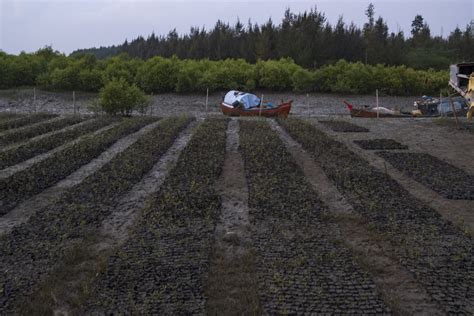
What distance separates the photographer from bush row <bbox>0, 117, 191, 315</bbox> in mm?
4531

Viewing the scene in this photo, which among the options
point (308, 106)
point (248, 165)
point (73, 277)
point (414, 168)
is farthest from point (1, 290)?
point (308, 106)

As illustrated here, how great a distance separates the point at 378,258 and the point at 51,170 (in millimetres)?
7118

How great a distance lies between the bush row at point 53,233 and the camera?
453cm

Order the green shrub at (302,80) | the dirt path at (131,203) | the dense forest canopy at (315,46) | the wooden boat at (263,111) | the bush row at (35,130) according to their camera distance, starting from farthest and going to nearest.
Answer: the dense forest canopy at (315,46) → the green shrub at (302,80) → the wooden boat at (263,111) → the bush row at (35,130) → the dirt path at (131,203)

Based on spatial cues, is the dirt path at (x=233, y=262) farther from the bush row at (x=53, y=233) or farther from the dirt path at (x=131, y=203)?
the bush row at (x=53, y=233)

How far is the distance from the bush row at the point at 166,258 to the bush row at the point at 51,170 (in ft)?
7.58

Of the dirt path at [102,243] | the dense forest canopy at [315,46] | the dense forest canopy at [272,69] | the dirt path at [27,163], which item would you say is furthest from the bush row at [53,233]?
the dense forest canopy at [315,46]

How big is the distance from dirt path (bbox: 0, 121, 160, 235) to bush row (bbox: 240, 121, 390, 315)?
11.3 ft

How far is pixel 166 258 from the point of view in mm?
5332

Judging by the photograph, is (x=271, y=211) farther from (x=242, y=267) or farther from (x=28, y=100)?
(x=28, y=100)

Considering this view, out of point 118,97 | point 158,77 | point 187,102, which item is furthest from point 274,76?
point 118,97

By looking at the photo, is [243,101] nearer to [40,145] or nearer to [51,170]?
[40,145]

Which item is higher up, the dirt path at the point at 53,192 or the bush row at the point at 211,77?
the bush row at the point at 211,77

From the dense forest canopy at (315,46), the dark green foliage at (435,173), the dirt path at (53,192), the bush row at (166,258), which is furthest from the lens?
the dense forest canopy at (315,46)
